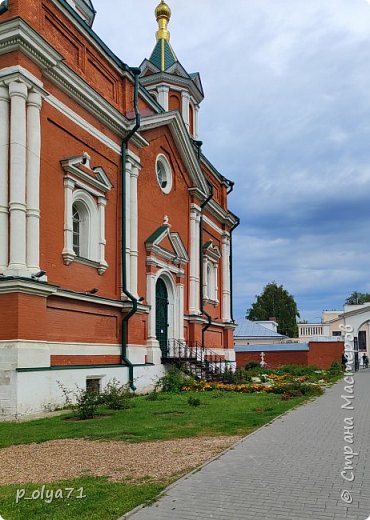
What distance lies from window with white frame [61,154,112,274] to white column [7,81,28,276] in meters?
2.12

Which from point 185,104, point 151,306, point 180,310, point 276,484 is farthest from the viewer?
point 185,104

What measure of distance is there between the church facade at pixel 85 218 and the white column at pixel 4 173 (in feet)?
0.08

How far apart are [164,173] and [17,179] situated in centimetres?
992

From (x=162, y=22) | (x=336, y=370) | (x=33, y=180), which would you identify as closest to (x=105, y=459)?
(x=33, y=180)

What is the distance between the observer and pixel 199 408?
1357 cm

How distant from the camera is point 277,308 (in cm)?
7462

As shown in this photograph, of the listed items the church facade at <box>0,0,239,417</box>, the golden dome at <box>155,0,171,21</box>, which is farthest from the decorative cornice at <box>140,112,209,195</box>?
the golden dome at <box>155,0,171,21</box>

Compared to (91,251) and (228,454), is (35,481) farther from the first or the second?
(91,251)

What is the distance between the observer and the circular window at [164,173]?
21792 millimetres

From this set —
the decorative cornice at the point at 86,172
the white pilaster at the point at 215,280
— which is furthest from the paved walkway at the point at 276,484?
the white pilaster at the point at 215,280

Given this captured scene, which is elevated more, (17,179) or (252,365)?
(17,179)

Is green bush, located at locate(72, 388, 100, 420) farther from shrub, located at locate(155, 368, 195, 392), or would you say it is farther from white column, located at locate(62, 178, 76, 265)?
shrub, located at locate(155, 368, 195, 392)

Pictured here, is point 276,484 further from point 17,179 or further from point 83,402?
point 17,179

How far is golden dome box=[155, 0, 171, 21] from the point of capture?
1084 inches
